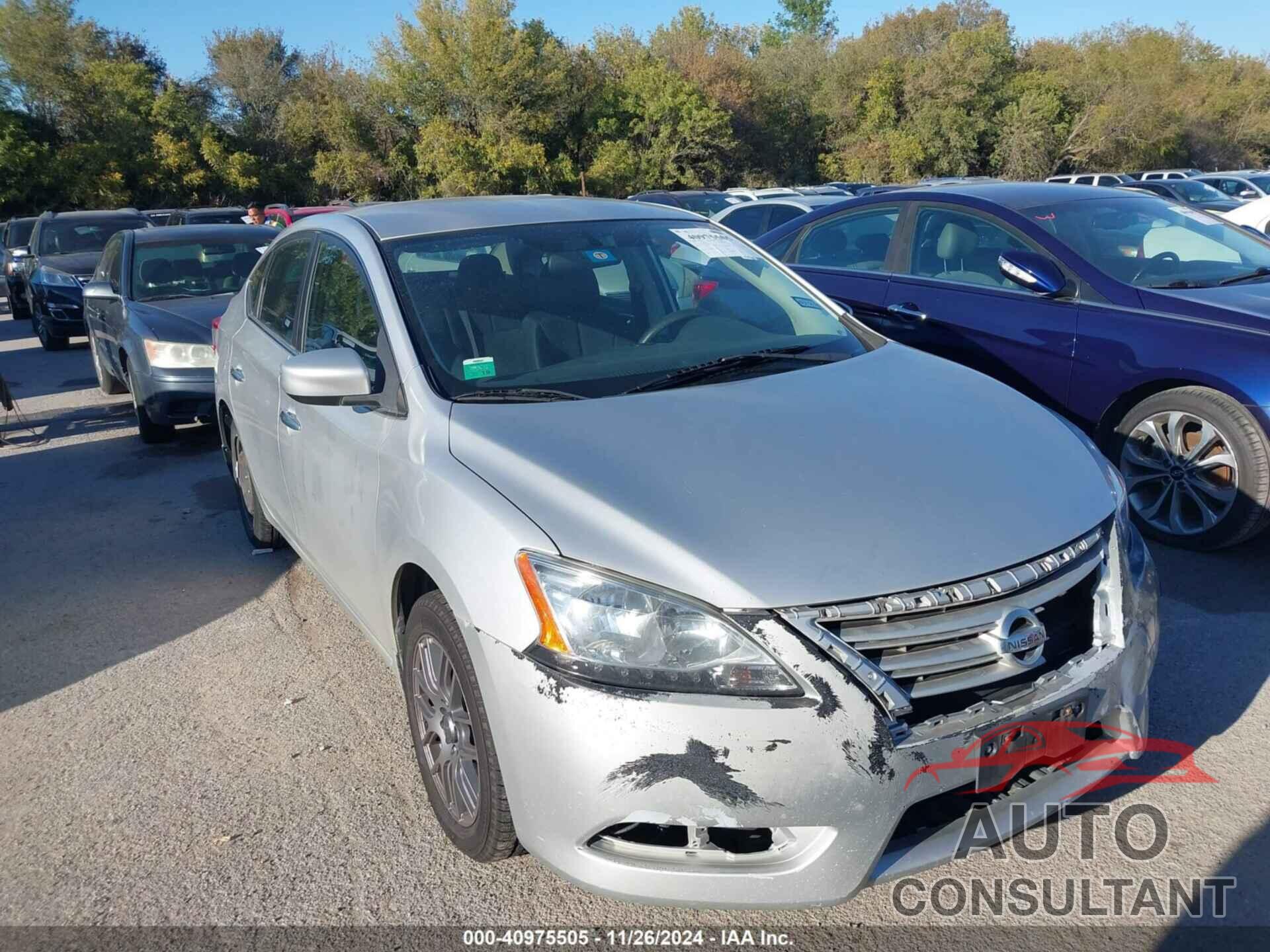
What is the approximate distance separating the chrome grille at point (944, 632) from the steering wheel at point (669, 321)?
154cm

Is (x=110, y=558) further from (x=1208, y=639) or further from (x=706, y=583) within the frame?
(x=1208, y=639)

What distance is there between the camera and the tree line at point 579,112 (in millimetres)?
39312

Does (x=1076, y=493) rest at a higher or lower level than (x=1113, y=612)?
higher

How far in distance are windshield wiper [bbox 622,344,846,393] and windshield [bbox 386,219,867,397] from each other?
0.03 metres

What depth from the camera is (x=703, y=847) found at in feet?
7.39

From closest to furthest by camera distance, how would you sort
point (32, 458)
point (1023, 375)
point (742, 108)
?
point (1023, 375) < point (32, 458) < point (742, 108)

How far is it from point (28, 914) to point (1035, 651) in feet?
8.71

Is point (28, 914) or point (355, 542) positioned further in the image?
point (355, 542)

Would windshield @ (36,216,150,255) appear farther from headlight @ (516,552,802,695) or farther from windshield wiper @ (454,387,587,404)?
headlight @ (516,552,802,695)

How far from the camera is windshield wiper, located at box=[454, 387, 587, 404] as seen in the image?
304cm

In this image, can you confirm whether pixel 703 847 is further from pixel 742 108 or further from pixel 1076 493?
pixel 742 108

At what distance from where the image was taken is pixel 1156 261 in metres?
5.27

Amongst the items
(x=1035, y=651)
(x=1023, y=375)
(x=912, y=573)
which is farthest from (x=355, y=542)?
(x=1023, y=375)

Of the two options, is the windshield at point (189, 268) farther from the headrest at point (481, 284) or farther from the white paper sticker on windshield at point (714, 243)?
the headrest at point (481, 284)
